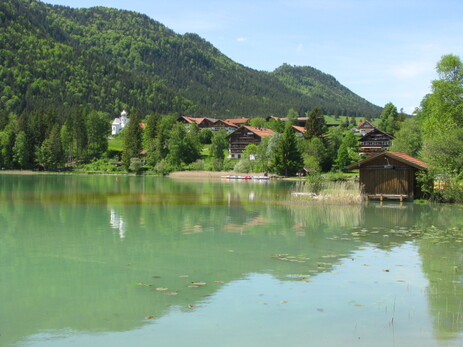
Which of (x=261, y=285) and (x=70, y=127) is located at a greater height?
(x=70, y=127)

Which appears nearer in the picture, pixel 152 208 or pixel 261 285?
pixel 261 285

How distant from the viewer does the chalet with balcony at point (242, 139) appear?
4562 inches

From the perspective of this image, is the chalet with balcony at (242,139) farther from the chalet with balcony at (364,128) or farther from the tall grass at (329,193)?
the tall grass at (329,193)

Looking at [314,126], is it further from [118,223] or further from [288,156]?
[118,223]

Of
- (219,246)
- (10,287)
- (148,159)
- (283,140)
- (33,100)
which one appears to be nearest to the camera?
(10,287)

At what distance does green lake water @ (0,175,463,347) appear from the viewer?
364 inches

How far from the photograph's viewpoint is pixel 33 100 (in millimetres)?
182125

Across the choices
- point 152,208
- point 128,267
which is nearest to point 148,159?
point 152,208

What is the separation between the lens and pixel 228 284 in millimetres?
12500

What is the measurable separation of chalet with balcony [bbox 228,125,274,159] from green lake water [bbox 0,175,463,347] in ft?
303

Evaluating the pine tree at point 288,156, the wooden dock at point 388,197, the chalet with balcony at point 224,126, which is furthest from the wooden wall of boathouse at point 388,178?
the chalet with balcony at point 224,126

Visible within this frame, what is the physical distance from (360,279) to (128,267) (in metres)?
6.38

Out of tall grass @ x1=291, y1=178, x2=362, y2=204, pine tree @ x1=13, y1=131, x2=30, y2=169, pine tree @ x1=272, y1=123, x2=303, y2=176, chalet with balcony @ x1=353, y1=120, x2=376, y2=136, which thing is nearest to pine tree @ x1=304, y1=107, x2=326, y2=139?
pine tree @ x1=272, y1=123, x2=303, y2=176

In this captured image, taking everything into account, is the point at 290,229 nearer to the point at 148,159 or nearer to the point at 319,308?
the point at 319,308
